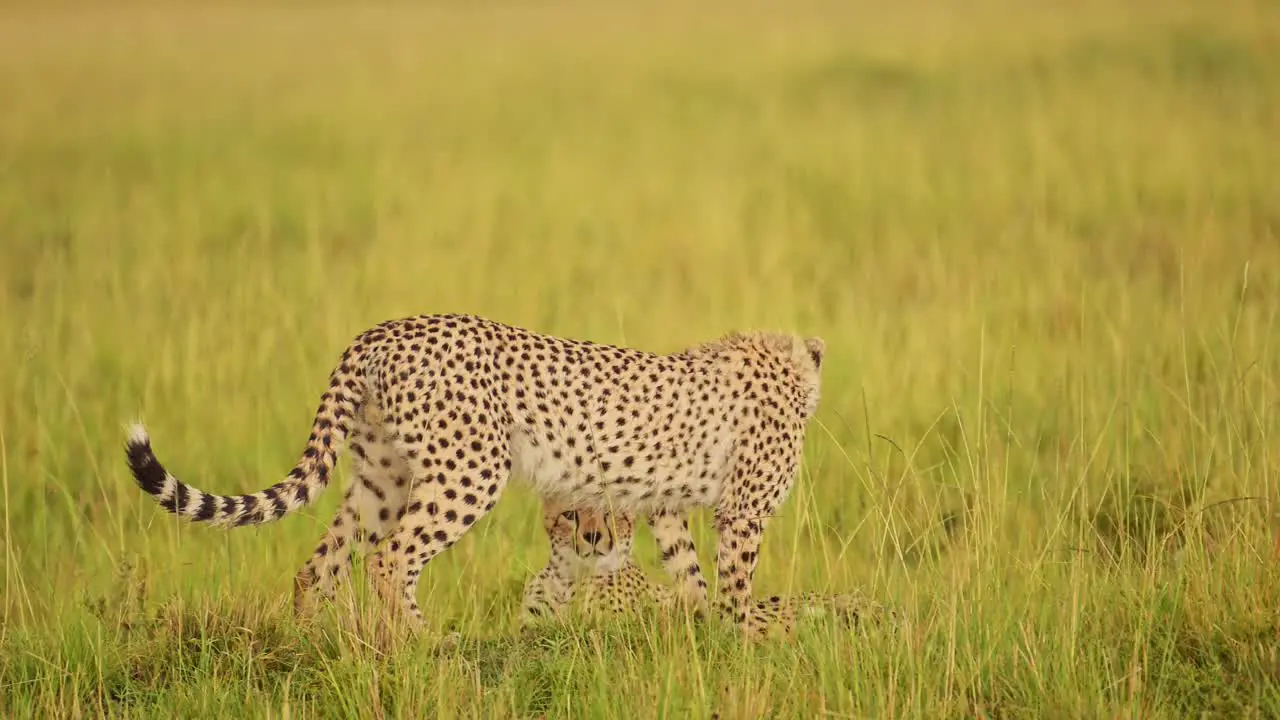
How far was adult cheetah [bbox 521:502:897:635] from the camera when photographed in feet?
15.2

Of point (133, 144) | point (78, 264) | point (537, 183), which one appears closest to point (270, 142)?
point (133, 144)

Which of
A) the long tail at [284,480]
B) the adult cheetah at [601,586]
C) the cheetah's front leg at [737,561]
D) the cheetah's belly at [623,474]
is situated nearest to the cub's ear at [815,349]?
the cheetah's belly at [623,474]

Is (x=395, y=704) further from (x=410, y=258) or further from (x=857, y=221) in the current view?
(x=857, y=221)

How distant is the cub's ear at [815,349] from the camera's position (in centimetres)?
534

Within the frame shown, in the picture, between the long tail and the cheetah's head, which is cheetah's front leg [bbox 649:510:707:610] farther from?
the long tail

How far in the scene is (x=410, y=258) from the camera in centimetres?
902

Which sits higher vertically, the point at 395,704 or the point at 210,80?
the point at 210,80

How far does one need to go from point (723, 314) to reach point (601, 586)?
3.06m

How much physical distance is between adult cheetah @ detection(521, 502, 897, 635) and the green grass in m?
0.13

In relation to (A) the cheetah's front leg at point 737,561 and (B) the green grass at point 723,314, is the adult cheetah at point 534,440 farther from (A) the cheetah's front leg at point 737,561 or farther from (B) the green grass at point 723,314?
(B) the green grass at point 723,314

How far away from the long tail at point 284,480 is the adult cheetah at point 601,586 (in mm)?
765

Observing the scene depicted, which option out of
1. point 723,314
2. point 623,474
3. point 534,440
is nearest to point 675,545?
point 623,474

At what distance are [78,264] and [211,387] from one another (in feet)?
8.84

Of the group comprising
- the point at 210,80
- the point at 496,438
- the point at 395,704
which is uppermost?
the point at 210,80
